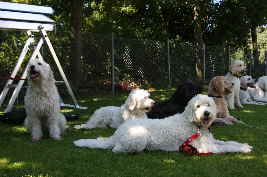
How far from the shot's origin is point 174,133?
5402 millimetres

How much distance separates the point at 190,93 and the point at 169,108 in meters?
0.52

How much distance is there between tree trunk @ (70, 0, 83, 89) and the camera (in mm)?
14203

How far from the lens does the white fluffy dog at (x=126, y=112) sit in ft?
21.9

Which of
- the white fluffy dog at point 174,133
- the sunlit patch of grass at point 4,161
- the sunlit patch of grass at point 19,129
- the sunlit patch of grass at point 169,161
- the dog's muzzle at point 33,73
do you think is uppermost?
the dog's muzzle at point 33,73

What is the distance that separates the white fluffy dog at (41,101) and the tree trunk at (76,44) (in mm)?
7706

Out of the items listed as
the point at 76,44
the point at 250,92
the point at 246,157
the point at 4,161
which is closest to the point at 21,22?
the point at 4,161

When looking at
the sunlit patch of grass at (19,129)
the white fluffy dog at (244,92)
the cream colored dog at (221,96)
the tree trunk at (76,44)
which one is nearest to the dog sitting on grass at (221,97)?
the cream colored dog at (221,96)

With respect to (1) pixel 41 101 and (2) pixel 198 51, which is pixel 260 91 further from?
(1) pixel 41 101

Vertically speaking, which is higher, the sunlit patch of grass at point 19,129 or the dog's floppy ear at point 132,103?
the dog's floppy ear at point 132,103

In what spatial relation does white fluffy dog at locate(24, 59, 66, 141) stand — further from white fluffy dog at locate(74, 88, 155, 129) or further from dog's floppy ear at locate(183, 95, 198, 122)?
dog's floppy ear at locate(183, 95, 198, 122)

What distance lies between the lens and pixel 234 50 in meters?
23.9

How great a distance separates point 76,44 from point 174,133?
9509mm

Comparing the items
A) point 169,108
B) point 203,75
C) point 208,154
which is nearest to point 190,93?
point 169,108

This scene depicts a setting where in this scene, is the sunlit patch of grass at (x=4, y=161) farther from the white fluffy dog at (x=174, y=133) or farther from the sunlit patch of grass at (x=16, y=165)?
the white fluffy dog at (x=174, y=133)
